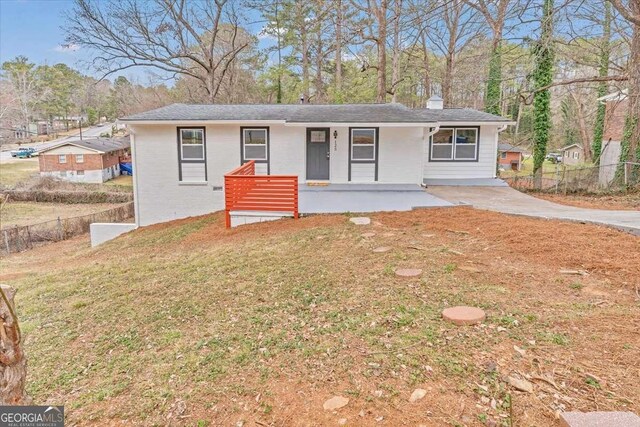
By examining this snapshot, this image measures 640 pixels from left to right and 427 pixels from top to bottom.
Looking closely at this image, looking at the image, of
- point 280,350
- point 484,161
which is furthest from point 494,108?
point 280,350

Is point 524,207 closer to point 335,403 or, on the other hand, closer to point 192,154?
point 335,403

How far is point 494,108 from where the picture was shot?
62.2 ft

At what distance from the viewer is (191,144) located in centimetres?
1206

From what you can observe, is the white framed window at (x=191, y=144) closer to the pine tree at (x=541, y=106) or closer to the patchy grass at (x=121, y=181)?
the pine tree at (x=541, y=106)

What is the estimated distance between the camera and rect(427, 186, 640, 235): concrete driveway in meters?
7.27

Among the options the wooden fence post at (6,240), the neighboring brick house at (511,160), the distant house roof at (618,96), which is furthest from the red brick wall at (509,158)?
the wooden fence post at (6,240)

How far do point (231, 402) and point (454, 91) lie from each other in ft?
99.7

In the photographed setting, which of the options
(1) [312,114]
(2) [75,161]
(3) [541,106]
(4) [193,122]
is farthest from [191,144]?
(2) [75,161]

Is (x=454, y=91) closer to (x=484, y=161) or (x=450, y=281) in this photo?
(x=484, y=161)

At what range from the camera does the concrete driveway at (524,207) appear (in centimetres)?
727

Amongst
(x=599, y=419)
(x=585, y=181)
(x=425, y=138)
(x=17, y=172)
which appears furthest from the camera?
(x=17, y=172)

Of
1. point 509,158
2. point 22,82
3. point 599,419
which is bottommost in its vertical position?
point 599,419

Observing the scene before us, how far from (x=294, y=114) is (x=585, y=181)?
10.4 meters

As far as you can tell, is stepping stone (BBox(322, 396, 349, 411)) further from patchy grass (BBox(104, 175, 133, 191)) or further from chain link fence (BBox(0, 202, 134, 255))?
patchy grass (BBox(104, 175, 133, 191))
